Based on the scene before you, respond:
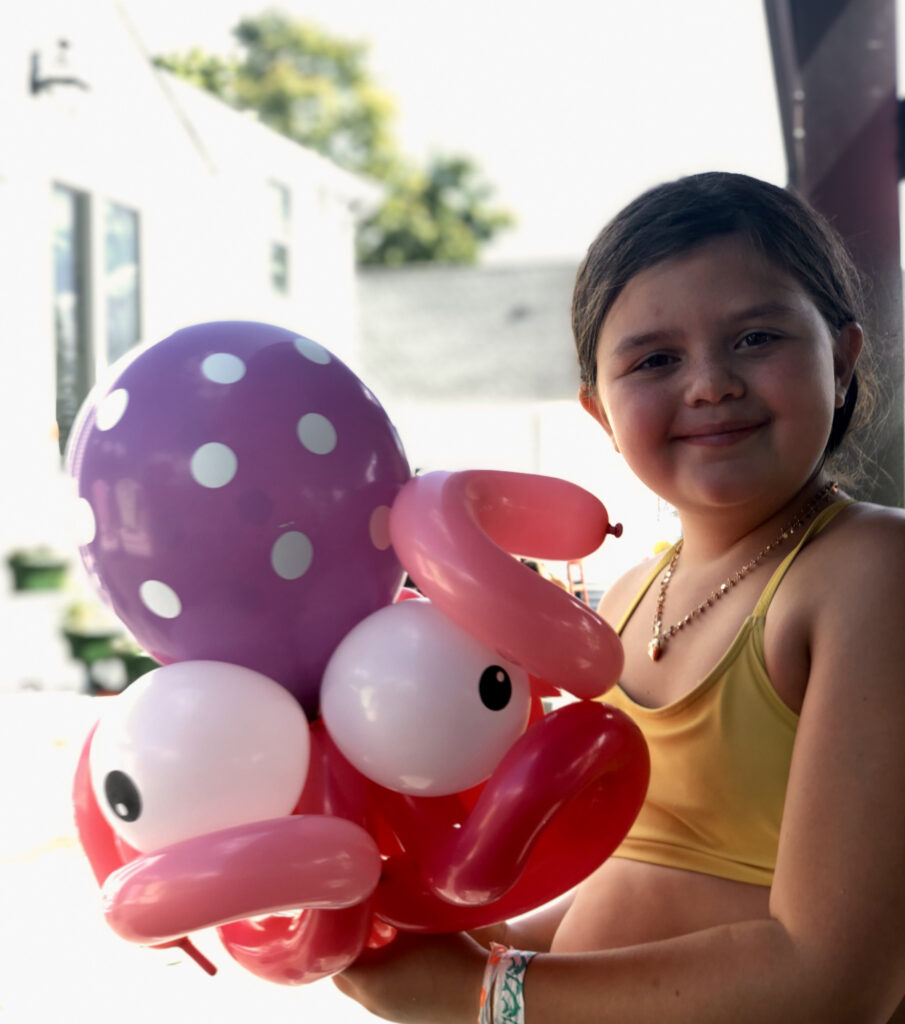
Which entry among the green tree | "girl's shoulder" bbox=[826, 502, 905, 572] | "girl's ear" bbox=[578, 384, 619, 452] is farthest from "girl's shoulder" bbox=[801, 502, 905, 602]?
the green tree

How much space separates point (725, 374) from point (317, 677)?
0.51 meters

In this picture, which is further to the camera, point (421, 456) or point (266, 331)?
point (421, 456)

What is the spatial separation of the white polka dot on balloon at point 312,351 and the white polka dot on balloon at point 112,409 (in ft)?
0.55

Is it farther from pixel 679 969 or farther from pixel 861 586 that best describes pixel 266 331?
pixel 679 969

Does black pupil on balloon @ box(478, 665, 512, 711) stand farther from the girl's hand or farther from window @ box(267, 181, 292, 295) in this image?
window @ box(267, 181, 292, 295)

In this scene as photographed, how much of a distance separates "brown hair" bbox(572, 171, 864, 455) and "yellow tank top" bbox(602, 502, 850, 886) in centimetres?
26

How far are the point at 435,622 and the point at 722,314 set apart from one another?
45 centimetres

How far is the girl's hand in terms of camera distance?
3.57 feet

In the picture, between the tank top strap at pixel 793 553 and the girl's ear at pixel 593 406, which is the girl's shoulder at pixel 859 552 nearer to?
the tank top strap at pixel 793 553

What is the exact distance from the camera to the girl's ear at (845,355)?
1254mm

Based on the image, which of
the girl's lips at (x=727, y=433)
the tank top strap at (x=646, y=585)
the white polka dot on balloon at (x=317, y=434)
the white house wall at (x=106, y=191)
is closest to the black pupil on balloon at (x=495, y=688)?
the white polka dot on balloon at (x=317, y=434)

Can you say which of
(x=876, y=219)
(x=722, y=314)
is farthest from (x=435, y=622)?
(x=876, y=219)

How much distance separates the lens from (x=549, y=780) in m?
0.93

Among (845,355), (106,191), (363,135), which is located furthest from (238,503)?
(363,135)
